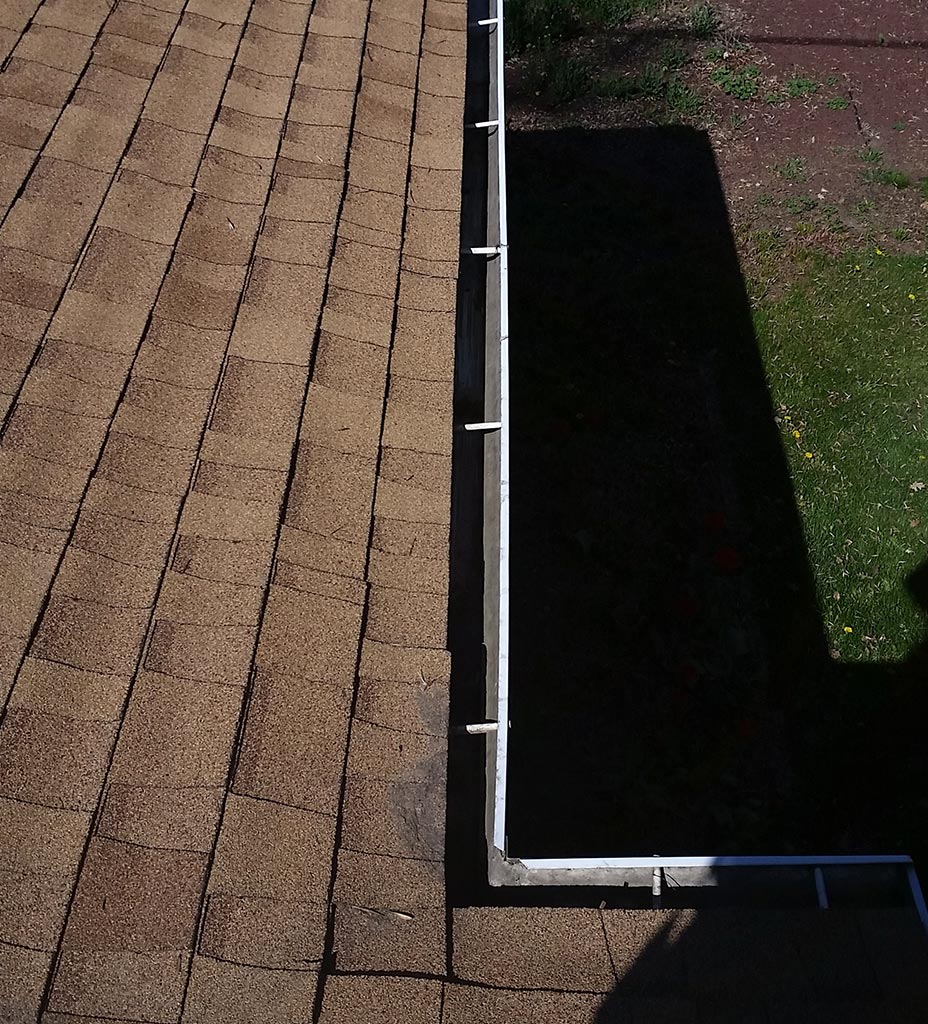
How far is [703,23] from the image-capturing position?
13.0 meters

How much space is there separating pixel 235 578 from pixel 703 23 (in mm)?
12292

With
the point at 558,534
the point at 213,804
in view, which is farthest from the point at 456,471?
the point at 558,534

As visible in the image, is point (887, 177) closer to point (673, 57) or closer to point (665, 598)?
point (673, 57)

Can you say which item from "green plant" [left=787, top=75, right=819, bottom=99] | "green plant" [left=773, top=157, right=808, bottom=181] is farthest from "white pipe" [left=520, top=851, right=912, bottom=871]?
"green plant" [left=787, top=75, right=819, bottom=99]

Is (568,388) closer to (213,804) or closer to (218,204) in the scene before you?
(218,204)

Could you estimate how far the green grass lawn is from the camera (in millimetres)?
7402

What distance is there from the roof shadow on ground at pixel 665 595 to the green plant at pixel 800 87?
3.13 meters

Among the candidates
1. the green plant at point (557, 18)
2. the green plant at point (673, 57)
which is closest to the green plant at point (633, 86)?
the green plant at point (673, 57)

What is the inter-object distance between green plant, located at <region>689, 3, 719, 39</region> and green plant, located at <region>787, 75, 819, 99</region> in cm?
141

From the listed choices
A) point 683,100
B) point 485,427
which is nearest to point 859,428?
point 485,427

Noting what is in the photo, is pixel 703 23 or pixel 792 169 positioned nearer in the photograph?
pixel 792 169

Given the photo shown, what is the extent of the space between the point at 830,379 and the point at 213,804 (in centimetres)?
750

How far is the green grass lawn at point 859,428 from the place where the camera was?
740cm

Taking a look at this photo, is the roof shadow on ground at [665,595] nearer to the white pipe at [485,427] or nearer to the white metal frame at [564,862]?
the white metal frame at [564,862]
